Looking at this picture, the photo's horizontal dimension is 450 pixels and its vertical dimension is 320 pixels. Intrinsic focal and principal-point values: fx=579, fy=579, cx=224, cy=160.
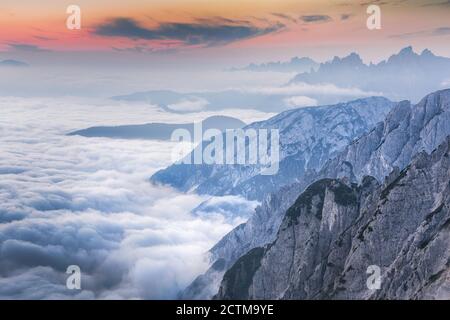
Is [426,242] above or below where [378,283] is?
above

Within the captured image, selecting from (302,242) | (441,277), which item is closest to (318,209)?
(302,242)

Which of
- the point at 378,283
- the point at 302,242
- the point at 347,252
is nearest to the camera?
the point at 378,283

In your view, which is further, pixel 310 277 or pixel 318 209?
pixel 318 209
